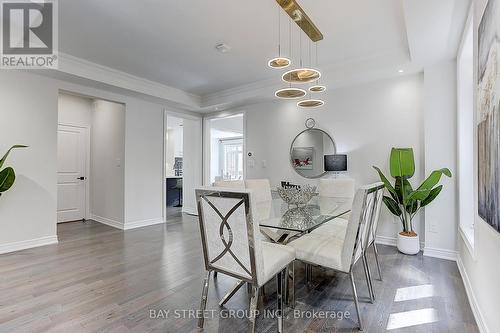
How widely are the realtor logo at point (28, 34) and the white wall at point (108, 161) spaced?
1.56 m

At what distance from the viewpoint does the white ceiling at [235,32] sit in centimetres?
248

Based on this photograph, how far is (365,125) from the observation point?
4.04 meters

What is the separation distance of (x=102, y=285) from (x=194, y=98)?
4152 millimetres

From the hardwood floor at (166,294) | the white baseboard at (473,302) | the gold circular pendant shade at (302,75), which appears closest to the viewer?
the white baseboard at (473,302)

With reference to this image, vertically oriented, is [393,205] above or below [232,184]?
below

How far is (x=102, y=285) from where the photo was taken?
8.19 feet

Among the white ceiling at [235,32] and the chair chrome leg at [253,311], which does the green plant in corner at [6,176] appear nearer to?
the white ceiling at [235,32]

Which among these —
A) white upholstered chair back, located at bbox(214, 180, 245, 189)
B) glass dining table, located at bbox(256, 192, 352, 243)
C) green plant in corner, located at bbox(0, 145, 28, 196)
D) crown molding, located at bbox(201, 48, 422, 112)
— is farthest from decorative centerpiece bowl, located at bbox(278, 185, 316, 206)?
green plant in corner, located at bbox(0, 145, 28, 196)

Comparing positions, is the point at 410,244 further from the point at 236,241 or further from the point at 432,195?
the point at 236,241

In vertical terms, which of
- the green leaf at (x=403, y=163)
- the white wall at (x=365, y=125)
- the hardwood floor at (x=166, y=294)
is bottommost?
the hardwood floor at (x=166, y=294)

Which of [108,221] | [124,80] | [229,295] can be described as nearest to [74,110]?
[124,80]

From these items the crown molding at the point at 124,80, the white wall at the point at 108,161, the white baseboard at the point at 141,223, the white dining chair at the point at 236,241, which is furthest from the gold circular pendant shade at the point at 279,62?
the white baseboard at the point at 141,223

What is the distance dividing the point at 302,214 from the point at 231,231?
1.08 meters

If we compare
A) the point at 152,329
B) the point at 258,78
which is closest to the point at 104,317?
the point at 152,329
